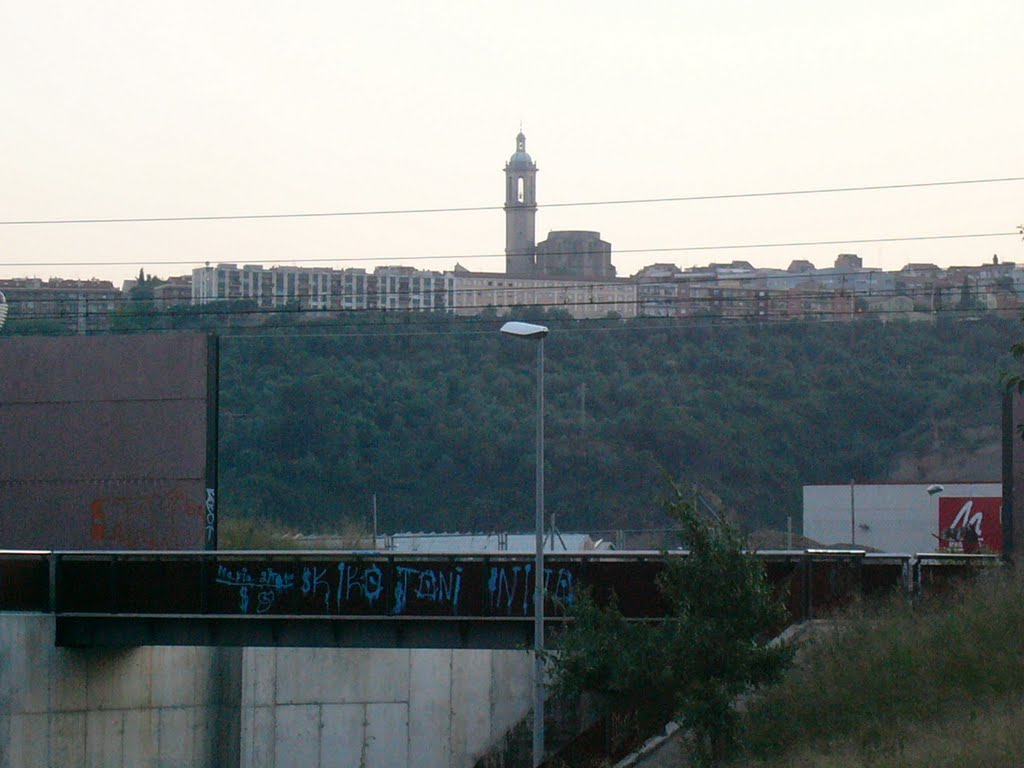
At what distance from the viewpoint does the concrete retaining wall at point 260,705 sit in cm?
2738

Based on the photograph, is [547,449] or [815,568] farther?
[547,449]

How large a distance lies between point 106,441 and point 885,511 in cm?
2919

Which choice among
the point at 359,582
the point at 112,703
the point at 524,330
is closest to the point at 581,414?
the point at 112,703

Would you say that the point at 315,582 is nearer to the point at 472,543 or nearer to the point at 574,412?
the point at 472,543

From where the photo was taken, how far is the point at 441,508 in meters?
74.9

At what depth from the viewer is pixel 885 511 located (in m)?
51.0

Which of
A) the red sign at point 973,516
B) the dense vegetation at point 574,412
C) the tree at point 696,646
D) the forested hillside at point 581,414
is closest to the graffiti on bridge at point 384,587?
the tree at point 696,646

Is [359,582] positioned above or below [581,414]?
below

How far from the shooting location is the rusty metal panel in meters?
32.0

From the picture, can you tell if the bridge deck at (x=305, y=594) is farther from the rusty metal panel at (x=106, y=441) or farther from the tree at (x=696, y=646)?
the tree at (x=696, y=646)

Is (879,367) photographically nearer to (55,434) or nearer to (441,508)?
(441,508)

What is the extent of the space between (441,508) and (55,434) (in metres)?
42.9

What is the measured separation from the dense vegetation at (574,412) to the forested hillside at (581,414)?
0.38 feet

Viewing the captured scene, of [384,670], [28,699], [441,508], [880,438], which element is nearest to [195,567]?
[28,699]
